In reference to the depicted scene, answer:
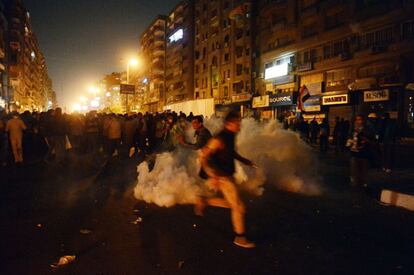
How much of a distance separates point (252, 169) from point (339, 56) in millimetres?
24910

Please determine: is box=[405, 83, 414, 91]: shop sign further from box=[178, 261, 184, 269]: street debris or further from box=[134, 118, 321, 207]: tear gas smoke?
box=[178, 261, 184, 269]: street debris

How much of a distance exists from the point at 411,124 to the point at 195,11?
151ft

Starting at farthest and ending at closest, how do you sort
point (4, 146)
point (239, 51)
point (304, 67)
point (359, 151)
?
point (239, 51), point (304, 67), point (4, 146), point (359, 151)

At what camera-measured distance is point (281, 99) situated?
35406 mm

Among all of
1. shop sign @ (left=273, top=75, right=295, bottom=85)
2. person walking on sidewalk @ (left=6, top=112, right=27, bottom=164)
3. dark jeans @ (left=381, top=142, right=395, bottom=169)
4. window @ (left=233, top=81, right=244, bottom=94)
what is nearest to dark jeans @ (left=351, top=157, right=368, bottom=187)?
dark jeans @ (left=381, top=142, right=395, bottom=169)

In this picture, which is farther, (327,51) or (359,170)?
(327,51)

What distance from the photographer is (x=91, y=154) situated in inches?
606

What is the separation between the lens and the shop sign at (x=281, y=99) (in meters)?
34.4

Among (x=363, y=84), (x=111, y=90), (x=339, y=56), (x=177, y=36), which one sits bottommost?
(x=363, y=84)

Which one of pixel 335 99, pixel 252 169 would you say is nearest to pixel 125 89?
pixel 335 99

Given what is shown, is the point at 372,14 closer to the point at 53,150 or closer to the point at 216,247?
the point at 53,150

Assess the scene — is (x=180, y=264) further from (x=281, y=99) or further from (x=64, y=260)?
(x=281, y=99)

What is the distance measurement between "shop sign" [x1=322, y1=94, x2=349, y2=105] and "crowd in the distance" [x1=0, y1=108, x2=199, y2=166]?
1826 centimetres

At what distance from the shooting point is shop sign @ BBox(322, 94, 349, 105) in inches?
1107
